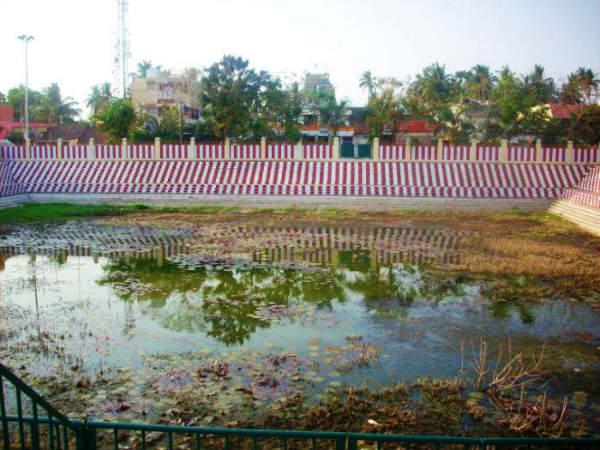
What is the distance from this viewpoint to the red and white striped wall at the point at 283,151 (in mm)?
25141

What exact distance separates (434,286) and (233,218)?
10.3 metres

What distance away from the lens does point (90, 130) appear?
155 ft

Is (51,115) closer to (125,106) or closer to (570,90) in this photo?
(125,106)

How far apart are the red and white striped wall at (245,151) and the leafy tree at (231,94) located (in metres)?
5.22

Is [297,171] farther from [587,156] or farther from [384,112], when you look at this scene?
[384,112]

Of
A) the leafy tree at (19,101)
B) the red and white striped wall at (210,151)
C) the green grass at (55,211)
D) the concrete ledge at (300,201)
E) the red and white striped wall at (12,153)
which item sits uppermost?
the leafy tree at (19,101)

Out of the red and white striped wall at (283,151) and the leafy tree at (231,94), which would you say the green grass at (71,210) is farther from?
the leafy tree at (231,94)

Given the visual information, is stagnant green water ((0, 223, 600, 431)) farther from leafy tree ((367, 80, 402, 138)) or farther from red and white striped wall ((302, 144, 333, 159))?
leafy tree ((367, 80, 402, 138))

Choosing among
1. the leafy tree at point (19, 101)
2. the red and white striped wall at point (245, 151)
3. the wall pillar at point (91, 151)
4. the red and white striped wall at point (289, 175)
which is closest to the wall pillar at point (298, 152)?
the red and white striped wall at point (289, 175)

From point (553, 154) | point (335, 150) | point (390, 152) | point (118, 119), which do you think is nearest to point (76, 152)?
point (118, 119)

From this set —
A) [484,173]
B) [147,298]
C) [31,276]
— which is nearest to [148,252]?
[31,276]

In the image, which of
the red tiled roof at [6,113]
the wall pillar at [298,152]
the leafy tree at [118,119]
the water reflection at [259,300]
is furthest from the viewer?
the red tiled roof at [6,113]

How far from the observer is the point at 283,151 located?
25.2 meters

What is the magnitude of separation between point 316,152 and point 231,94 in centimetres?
743
